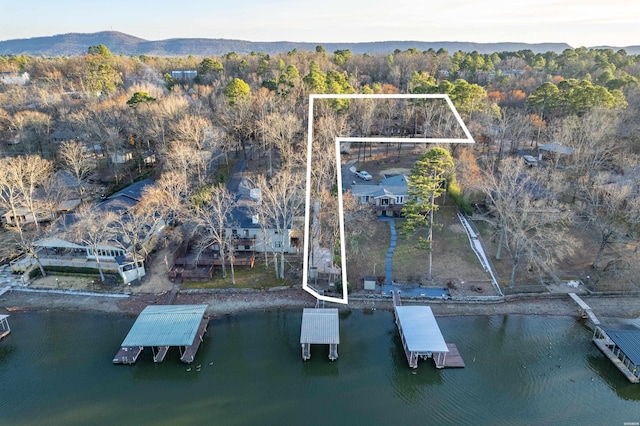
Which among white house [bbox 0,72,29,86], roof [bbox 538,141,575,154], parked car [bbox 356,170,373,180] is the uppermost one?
white house [bbox 0,72,29,86]

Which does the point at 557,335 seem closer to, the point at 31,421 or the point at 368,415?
the point at 368,415

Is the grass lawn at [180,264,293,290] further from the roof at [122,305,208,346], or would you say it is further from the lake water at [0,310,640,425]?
the roof at [122,305,208,346]

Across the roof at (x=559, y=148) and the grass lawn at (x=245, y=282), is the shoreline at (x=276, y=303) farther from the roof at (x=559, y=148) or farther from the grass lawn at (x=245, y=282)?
the roof at (x=559, y=148)

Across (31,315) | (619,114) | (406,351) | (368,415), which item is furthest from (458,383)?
(619,114)

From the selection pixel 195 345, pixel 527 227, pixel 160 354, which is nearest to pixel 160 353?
pixel 160 354

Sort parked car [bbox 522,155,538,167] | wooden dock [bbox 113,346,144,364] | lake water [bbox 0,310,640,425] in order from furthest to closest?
parked car [bbox 522,155,538,167], wooden dock [bbox 113,346,144,364], lake water [bbox 0,310,640,425]

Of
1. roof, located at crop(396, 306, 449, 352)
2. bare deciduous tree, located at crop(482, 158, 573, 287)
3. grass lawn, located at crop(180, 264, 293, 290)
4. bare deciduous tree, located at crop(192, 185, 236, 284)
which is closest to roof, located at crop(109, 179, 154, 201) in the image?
bare deciduous tree, located at crop(192, 185, 236, 284)
